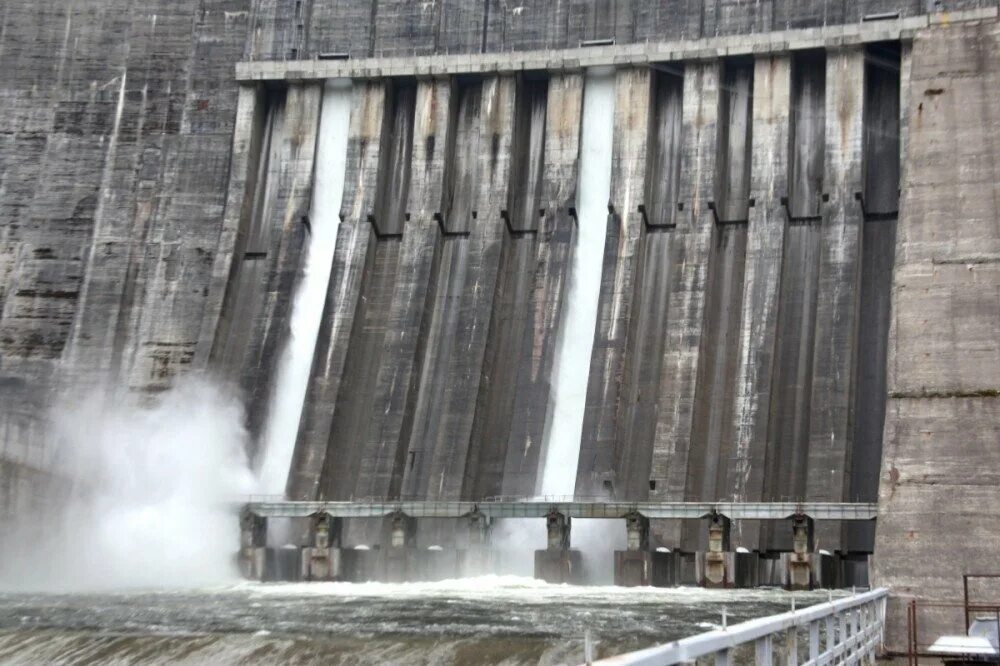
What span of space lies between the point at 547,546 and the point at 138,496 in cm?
1215

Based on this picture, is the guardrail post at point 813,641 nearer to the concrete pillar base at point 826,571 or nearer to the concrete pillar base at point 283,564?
the concrete pillar base at point 826,571

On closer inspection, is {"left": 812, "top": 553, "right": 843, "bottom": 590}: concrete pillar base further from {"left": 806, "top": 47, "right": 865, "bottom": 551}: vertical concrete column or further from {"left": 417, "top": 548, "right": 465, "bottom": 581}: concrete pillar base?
{"left": 417, "top": 548, "right": 465, "bottom": 581}: concrete pillar base

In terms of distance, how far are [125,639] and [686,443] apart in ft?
60.6

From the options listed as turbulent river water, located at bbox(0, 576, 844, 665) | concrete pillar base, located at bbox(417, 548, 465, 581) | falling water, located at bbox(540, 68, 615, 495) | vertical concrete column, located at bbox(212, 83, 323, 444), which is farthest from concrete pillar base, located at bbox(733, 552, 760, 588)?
vertical concrete column, located at bbox(212, 83, 323, 444)

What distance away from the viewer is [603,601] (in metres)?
25.9

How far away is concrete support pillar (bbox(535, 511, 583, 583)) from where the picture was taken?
31688 millimetres

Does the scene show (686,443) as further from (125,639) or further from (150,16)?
(150,16)

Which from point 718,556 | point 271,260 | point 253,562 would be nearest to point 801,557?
point 718,556

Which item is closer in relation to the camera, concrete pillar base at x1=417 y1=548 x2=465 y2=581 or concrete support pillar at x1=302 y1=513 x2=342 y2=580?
concrete pillar base at x1=417 y1=548 x2=465 y2=581

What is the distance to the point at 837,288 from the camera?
117 feet

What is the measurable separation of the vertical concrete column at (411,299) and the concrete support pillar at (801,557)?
450 inches

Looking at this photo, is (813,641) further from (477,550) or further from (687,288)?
(687,288)

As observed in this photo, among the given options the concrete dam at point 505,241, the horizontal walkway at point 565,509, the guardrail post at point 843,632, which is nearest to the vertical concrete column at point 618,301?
the concrete dam at point 505,241

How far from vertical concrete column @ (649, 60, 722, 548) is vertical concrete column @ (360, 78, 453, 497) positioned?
727cm
